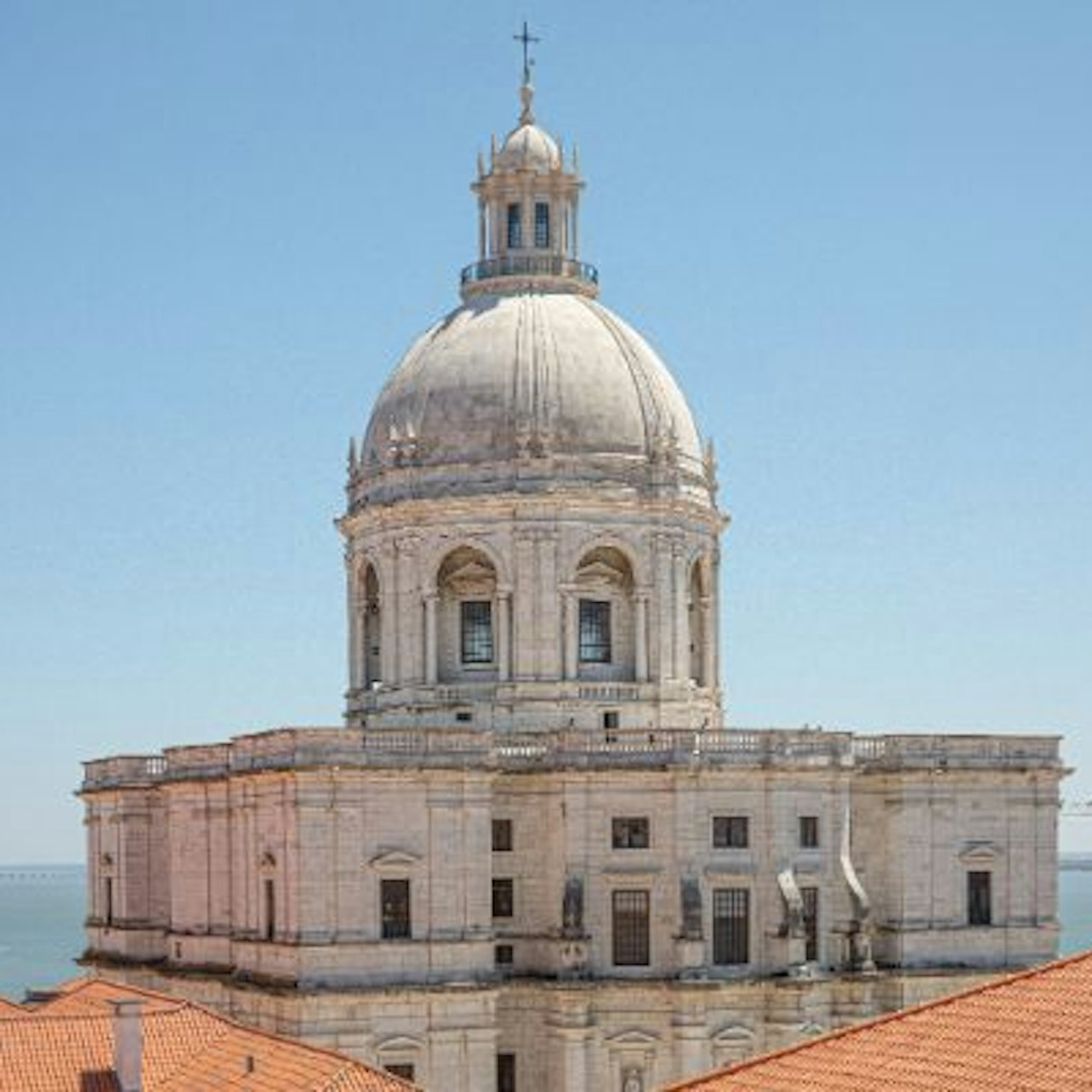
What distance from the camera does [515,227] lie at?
7775 centimetres

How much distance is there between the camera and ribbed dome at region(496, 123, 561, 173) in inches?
3046

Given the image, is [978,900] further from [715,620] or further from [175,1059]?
[175,1059]

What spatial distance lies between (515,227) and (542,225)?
2.98ft

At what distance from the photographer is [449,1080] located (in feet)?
209

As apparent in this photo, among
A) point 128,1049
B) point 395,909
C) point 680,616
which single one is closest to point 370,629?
point 680,616

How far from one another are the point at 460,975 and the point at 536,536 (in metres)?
14.0

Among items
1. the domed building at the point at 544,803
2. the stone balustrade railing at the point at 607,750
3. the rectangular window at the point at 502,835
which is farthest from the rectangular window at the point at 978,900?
the rectangular window at the point at 502,835

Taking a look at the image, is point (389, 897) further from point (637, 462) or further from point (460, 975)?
point (637, 462)

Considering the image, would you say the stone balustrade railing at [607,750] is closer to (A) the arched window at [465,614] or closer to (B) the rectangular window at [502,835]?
(B) the rectangular window at [502,835]

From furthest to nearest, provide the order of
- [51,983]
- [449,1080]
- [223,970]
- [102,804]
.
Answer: [51,983] → [102,804] → [223,970] → [449,1080]

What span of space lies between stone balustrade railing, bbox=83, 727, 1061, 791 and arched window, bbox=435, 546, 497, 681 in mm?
4508

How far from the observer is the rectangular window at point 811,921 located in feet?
222

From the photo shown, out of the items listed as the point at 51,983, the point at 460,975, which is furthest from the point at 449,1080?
the point at 51,983

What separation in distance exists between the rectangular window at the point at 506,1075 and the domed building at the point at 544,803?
5cm
